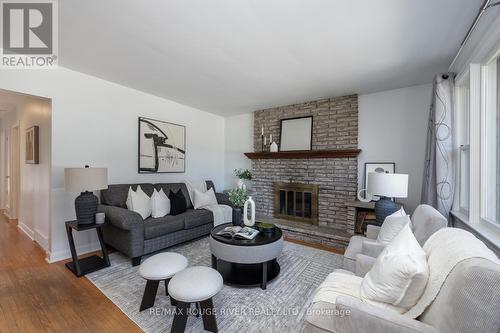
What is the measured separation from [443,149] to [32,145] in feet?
18.1

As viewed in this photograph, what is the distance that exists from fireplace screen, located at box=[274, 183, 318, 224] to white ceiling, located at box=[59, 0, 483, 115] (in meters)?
1.85

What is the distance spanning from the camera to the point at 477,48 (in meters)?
2.00

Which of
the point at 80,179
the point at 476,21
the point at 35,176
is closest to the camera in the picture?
the point at 476,21

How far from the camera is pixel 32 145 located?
3.22 meters

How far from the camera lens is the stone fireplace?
3.70 meters

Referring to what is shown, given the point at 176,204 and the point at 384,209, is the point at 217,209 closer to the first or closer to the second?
the point at 176,204

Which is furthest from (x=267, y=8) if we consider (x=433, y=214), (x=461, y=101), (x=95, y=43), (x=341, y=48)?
(x=461, y=101)

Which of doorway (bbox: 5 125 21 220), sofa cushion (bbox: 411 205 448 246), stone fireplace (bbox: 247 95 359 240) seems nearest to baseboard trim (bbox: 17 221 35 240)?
doorway (bbox: 5 125 21 220)

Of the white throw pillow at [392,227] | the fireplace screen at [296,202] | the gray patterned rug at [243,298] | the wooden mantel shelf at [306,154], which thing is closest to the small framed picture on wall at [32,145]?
the gray patterned rug at [243,298]

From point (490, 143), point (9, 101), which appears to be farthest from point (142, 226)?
point (490, 143)

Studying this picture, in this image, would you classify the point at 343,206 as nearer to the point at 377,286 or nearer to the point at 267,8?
the point at 377,286

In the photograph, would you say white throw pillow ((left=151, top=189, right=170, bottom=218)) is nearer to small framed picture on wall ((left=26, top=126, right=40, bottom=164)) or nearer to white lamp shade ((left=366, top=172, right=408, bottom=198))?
small framed picture on wall ((left=26, top=126, right=40, bottom=164))

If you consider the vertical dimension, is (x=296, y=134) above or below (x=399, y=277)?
above

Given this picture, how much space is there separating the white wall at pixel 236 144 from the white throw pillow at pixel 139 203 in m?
2.38
